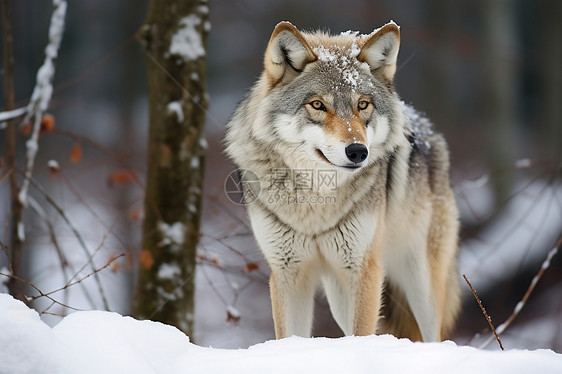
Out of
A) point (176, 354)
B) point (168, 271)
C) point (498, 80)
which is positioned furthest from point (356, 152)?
point (498, 80)

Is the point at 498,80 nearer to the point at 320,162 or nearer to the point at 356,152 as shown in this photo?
the point at 320,162

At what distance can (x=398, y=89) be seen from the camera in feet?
23.5

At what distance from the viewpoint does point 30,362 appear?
144 centimetres

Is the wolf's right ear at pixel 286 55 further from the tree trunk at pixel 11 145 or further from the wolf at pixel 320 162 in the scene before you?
the tree trunk at pixel 11 145

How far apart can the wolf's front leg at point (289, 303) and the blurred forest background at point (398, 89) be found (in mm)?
2678

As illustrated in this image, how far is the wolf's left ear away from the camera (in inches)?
120

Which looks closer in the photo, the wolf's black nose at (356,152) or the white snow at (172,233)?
the wolf's black nose at (356,152)

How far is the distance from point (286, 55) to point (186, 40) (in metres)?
0.91

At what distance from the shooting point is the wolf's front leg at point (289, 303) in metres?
3.19

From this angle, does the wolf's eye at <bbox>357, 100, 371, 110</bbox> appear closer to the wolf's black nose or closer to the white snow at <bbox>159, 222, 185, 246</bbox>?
the wolf's black nose

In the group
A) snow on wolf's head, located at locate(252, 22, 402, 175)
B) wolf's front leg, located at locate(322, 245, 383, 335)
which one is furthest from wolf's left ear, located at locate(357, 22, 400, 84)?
wolf's front leg, located at locate(322, 245, 383, 335)

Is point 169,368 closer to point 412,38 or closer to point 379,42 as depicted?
point 379,42
